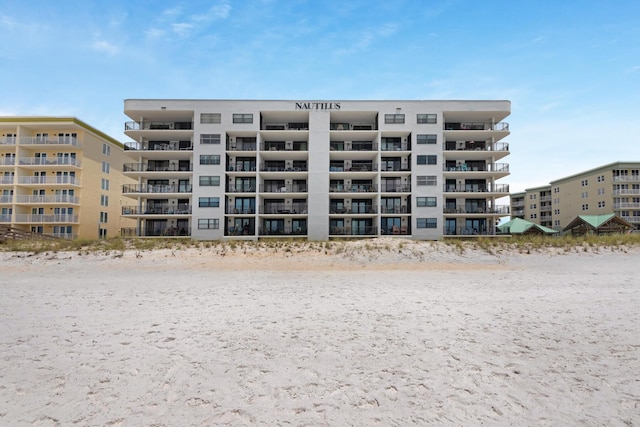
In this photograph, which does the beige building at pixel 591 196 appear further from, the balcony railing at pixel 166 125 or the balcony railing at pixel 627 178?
the balcony railing at pixel 166 125

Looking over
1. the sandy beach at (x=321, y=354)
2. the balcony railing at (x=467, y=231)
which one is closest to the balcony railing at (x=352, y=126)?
the balcony railing at (x=467, y=231)

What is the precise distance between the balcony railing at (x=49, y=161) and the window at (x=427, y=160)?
4642cm

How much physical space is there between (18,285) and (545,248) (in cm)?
3131

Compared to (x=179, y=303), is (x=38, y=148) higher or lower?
higher

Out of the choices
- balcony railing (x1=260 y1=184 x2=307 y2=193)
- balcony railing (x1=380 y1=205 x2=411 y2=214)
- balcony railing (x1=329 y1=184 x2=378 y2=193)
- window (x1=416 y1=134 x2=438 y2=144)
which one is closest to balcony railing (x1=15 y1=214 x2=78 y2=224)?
balcony railing (x1=260 y1=184 x2=307 y2=193)

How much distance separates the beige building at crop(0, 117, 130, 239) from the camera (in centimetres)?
4697

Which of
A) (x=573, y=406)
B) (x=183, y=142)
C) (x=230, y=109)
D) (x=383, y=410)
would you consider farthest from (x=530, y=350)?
(x=183, y=142)

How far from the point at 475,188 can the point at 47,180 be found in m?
57.7

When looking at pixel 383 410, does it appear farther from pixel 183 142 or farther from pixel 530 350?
pixel 183 142

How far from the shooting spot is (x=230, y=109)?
4681 centimetres

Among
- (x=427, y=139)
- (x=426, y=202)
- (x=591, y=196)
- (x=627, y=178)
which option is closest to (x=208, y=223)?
(x=426, y=202)

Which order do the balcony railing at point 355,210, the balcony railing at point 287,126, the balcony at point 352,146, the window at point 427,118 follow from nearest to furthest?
the balcony railing at point 355,210
the window at point 427,118
the balcony at point 352,146
the balcony railing at point 287,126

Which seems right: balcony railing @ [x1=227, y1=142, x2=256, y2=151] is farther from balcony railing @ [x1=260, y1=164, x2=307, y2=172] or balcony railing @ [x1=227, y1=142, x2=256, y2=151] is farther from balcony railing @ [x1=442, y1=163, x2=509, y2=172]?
balcony railing @ [x1=442, y1=163, x2=509, y2=172]

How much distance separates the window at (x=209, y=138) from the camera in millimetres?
46406
